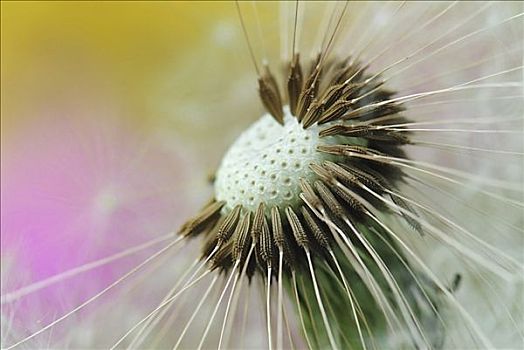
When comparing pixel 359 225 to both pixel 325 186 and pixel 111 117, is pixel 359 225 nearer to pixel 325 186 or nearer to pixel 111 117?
pixel 325 186

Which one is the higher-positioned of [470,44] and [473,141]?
[470,44]

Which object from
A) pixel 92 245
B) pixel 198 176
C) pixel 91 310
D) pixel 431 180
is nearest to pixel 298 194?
pixel 431 180

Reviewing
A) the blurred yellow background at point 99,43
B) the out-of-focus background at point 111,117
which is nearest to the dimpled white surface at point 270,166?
the out-of-focus background at point 111,117

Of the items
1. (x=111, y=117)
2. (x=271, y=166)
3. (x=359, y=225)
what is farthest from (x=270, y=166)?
(x=111, y=117)

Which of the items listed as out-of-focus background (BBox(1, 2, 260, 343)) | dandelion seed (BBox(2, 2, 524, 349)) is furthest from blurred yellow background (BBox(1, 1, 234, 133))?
dandelion seed (BBox(2, 2, 524, 349))

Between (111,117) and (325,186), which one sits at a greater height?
(111,117)

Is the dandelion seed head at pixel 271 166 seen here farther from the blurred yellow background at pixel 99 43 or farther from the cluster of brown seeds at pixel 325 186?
the blurred yellow background at pixel 99 43

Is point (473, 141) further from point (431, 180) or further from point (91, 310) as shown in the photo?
point (91, 310)
